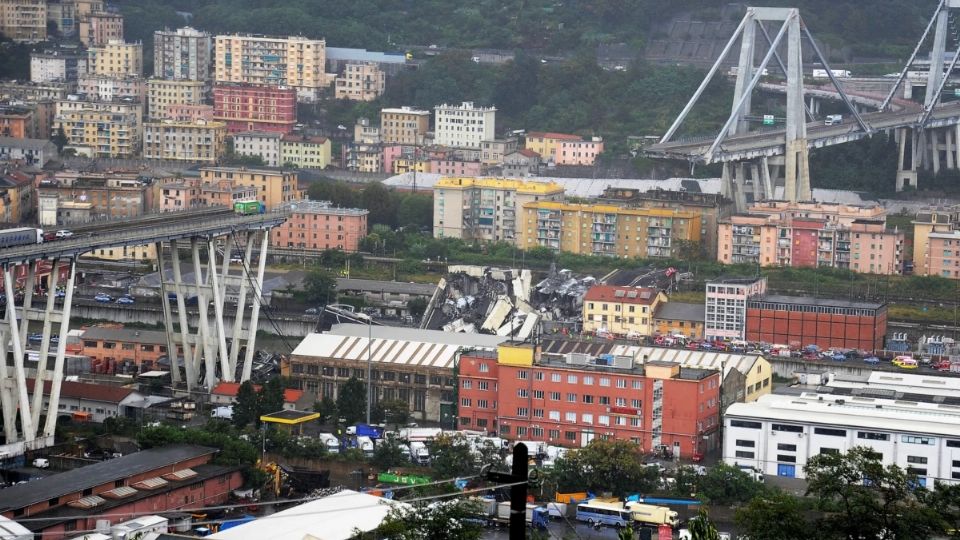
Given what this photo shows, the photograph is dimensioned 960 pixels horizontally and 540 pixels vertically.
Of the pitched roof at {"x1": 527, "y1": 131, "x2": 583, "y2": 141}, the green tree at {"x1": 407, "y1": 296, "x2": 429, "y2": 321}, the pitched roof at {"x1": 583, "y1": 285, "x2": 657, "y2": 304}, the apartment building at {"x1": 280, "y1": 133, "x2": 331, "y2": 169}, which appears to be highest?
the pitched roof at {"x1": 527, "y1": 131, "x2": 583, "y2": 141}

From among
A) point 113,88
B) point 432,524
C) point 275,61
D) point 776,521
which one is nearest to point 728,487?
point 776,521

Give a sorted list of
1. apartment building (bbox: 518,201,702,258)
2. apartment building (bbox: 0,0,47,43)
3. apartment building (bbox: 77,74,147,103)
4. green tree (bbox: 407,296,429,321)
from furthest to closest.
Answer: apartment building (bbox: 0,0,47,43) < apartment building (bbox: 77,74,147,103) < apartment building (bbox: 518,201,702,258) < green tree (bbox: 407,296,429,321)

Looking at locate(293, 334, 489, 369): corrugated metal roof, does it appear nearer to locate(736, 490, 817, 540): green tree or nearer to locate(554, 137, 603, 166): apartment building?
locate(736, 490, 817, 540): green tree

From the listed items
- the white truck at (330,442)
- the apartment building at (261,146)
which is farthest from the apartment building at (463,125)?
the white truck at (330,442)

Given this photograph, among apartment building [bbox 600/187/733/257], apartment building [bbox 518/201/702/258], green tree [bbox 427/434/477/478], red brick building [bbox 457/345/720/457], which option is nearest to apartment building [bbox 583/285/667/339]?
apartment building [bbox 518/201/702/258]

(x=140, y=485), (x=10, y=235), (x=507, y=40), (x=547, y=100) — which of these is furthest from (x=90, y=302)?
(x=507, y=40)

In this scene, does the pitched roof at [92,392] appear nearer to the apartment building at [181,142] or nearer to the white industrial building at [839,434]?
the white industrial building at [839,434]
